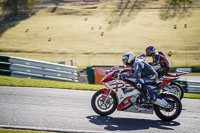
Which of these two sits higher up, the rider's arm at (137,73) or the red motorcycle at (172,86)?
the rider's arm at (137,73)

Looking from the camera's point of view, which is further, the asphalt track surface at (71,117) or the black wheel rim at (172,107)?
the black wheel rim at (172,107)

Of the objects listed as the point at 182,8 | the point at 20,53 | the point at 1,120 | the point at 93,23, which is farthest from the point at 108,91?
the point at 182,8

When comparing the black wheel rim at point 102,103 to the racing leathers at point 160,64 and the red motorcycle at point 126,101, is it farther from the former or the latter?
the racing leathers at point 160,64

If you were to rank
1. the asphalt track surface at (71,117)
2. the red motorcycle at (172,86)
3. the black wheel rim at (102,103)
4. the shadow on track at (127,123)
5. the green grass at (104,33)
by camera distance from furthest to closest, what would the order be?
1. the green grass at (104,33)
2. the red motorcycle at (172,86)
3. the black wheel rim at (102,103)
4. the shadow on track at (127,123)
5. the asphalt track surface at (71,117)

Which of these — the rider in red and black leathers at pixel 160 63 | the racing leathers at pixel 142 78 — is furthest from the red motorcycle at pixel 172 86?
the racing leathers at pixel 142 78

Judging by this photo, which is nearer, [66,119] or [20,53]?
[66,119]

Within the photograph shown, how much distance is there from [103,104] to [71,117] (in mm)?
906

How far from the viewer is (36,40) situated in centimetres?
3672

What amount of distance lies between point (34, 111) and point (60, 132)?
1.63 metres

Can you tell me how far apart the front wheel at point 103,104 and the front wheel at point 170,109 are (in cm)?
113

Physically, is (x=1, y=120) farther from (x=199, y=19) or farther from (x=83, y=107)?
(x=199, y=19)

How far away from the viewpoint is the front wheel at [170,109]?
7.23 m

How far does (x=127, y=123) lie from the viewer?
6867 mm

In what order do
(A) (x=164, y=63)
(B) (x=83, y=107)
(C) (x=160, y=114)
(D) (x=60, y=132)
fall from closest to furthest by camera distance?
(D) (x=60, y=132) < (C) (x=160, y=114) < (B) (x=83, y=107) < (A) (x=164, y=63)
